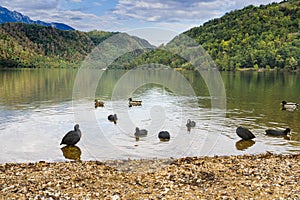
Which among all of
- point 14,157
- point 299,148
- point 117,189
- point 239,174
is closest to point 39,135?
point 14,157

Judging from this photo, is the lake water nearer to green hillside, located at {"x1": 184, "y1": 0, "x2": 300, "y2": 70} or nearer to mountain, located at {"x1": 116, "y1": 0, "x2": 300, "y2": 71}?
mountain, located at {"x1": 116, "y1": 0, "x2": 300, "y2": 71}

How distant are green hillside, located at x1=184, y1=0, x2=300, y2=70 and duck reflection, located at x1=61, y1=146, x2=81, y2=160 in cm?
12460

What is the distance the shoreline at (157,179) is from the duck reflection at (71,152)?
98.8 inches

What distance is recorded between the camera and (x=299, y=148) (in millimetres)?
17906

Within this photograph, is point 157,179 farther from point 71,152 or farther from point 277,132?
point 277,132

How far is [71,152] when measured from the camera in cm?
1722

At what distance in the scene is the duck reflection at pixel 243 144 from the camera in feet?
60.1

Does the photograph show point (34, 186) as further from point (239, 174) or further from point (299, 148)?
point (299, 148)

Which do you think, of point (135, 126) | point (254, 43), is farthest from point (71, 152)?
point (254, 43)

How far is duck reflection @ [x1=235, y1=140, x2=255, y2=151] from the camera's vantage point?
1833 cm

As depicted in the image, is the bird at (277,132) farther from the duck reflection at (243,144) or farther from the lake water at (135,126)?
the duck reflection at (243,144)

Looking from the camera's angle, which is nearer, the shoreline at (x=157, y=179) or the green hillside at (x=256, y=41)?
the shoreline at (x=157, y=179)

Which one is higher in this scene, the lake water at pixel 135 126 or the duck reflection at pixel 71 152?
the lake water at pixel 135 126

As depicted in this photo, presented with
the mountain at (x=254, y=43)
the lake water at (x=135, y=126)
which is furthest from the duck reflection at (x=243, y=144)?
the mountain at (x=254, y=43)
